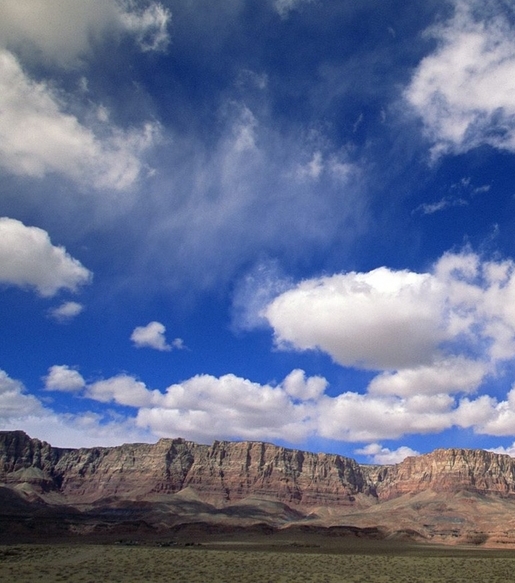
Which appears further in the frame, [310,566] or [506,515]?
[506,515]

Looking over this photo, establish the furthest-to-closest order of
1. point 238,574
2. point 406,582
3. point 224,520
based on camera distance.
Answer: point 224,520 < point 238,574 < point 406,582

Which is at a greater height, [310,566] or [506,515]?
[506,515]

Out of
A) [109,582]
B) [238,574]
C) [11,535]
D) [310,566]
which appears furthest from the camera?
[11,535]

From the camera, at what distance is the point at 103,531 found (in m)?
145

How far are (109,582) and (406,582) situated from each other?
2358 cm

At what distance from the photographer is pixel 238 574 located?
44.8 m

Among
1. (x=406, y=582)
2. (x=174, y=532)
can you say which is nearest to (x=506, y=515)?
(x=174, y=532)

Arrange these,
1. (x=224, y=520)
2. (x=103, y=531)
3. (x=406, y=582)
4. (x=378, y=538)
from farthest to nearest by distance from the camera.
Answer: (x=224, y=520) < (x=103, y=531) < (x=378, y=538) < (x=406, y=582)

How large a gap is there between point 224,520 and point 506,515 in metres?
109

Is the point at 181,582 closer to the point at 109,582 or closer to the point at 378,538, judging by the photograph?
the point at 109,582

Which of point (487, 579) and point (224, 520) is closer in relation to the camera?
point (487, 579)

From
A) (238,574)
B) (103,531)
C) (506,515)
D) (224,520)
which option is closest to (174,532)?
(103,531)

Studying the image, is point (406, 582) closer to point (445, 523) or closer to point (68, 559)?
point (68, 559)

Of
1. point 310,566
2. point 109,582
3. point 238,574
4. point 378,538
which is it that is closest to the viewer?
point 109,582
